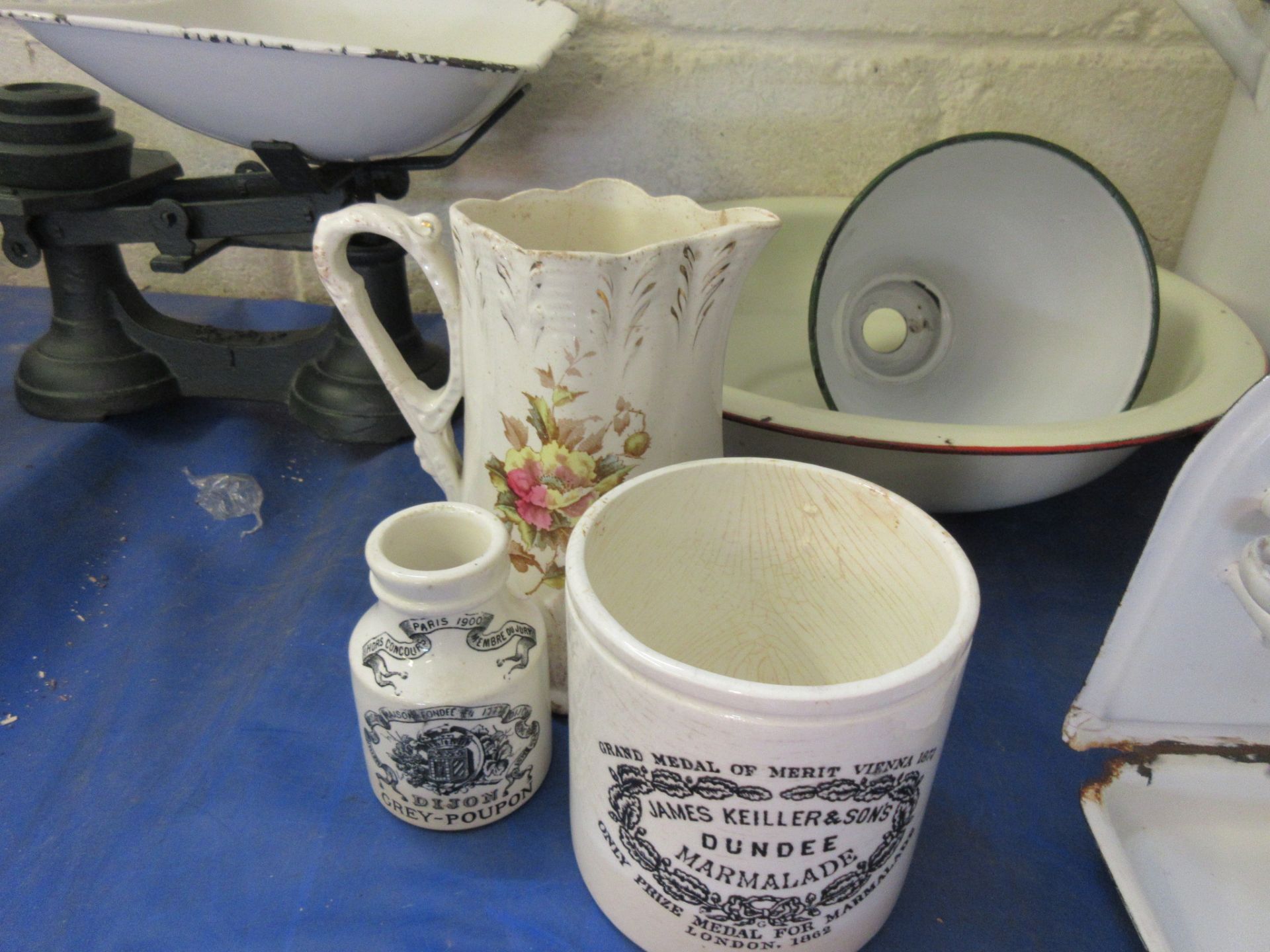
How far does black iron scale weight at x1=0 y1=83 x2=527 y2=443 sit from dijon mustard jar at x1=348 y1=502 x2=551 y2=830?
11.2 inches

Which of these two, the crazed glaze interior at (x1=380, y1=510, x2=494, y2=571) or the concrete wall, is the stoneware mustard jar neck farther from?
the concrete wall

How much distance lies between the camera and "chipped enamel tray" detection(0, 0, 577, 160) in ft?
1.48

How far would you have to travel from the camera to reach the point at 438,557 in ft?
1.30

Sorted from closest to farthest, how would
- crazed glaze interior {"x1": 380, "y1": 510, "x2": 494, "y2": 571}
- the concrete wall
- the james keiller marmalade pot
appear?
1. the james keiller marmalade pot
2. crazed glaze interior {"x1": 380, "y1": 510, "x2": 494, "y2": 571}
3. the concrete wall

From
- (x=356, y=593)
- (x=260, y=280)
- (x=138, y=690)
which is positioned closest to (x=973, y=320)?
(x=356, y=593)

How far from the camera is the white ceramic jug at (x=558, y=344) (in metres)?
0.36

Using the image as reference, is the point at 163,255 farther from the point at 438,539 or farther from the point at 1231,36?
the point at 1231,36

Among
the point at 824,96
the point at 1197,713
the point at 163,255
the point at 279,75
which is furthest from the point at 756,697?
the point at 824,96

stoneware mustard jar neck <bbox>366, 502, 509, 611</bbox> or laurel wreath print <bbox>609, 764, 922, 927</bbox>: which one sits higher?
stoneware mustard jar neck <bbox>366, 502, 509, 611</bbox>

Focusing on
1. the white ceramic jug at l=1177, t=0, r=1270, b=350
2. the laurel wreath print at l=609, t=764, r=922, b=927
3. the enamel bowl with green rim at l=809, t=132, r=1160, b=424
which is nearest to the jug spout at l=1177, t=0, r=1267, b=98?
the white ceramic jug at l=1177, t=0, r=1270, b=350

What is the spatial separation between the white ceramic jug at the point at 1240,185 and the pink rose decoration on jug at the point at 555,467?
0.44 meters

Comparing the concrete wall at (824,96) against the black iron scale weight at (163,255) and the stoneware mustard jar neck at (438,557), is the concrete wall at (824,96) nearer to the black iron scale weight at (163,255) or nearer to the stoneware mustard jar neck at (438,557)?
the black iron scale weight at (163,255)

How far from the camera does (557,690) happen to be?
1.45ft

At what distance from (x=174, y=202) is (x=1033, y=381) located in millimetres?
570
